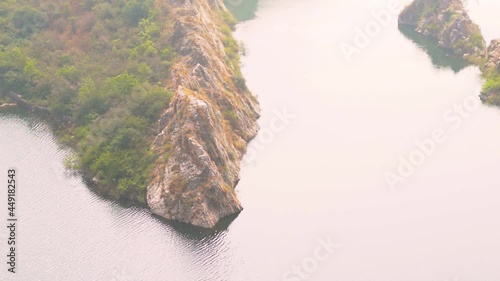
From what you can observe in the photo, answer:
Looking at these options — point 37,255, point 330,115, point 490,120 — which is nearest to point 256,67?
point 330,115

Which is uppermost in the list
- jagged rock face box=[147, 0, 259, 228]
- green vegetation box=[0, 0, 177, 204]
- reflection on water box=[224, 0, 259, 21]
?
jagged rock face box=[147, 0, 259, 228]

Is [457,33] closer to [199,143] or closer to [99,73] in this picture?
[99,73]

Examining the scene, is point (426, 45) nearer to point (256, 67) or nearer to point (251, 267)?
point (256, 67)

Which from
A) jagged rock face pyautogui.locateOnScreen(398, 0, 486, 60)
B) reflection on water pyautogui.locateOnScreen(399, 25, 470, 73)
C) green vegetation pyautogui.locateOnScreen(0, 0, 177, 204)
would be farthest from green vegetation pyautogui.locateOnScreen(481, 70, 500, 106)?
green vegetation pyautogui.locateOnScreen(0, 0, 177, 204)

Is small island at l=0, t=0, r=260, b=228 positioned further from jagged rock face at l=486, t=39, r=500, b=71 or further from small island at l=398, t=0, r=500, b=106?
jagged rock face at l=486, t=39, r=500, b=71

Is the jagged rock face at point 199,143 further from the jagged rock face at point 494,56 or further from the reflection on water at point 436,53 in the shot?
the jagged rock face at point 494,56

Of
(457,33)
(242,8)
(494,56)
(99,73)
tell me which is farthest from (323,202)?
(242,8)
